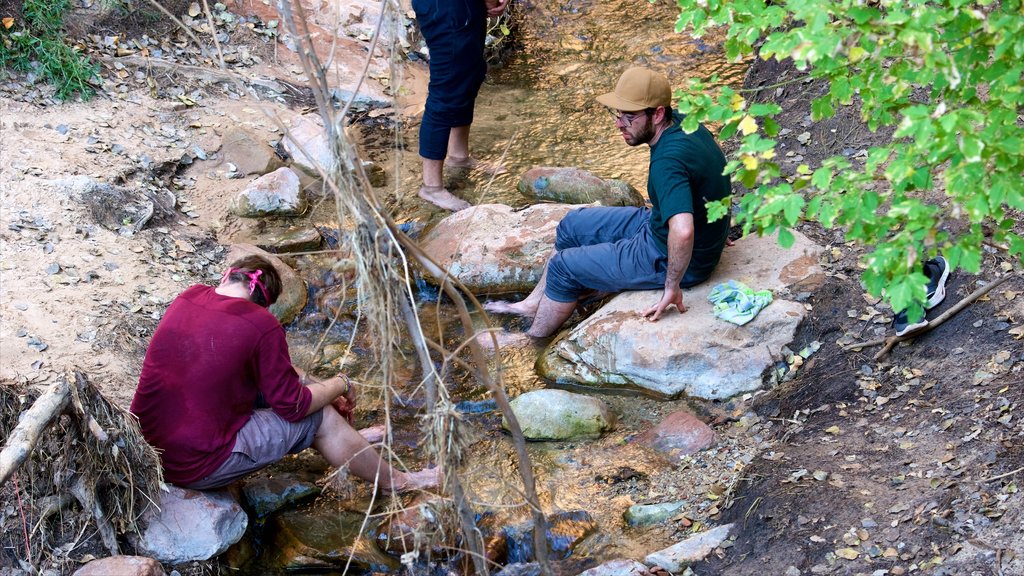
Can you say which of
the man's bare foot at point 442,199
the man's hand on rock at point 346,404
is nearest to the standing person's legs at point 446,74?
the man's bare foot at point 442,199

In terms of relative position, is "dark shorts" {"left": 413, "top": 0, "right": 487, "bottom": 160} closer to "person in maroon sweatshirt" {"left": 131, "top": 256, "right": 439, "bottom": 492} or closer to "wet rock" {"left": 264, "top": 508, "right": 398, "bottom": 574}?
"person in maroon sweatshirt" {"left": 131, "top": 256, "right": 439, "bottom": 492}

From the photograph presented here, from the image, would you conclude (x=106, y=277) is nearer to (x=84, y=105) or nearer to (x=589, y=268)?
(x=84, y=105)

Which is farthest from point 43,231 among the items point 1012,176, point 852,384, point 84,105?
point 1012,176

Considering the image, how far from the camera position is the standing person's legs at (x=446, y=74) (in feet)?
18.6

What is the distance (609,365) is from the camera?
4.67m

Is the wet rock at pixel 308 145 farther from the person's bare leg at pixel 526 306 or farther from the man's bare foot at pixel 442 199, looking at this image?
the person's bare leg at pixel 526 306

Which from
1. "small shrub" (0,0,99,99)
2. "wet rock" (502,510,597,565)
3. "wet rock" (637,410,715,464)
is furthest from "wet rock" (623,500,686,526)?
"small shrub" (0,0,99,99)

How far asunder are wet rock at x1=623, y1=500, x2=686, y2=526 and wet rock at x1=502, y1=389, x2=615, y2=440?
60 centimetres

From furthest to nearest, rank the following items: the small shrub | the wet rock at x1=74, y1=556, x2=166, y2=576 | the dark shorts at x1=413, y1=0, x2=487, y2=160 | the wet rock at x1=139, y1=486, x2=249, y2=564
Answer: the small shrub → the dark shorts at x1=413, y1=0, x2=487, y2=160 → the wet rock at x1=139, y1=486, x2=249, y2=564 → the wet rock at x1=74, y1=556, x2=166, y2=576

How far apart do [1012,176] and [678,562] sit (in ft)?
6.01

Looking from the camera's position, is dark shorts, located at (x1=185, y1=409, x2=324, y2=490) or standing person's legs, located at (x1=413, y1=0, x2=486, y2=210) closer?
dark shorts, located at (x1=185, y1=409, x2=324, y2=490)

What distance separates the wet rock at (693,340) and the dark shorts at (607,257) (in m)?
0.12

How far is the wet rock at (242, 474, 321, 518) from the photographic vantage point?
405cm

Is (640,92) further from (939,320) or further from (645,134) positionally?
(939,320)
